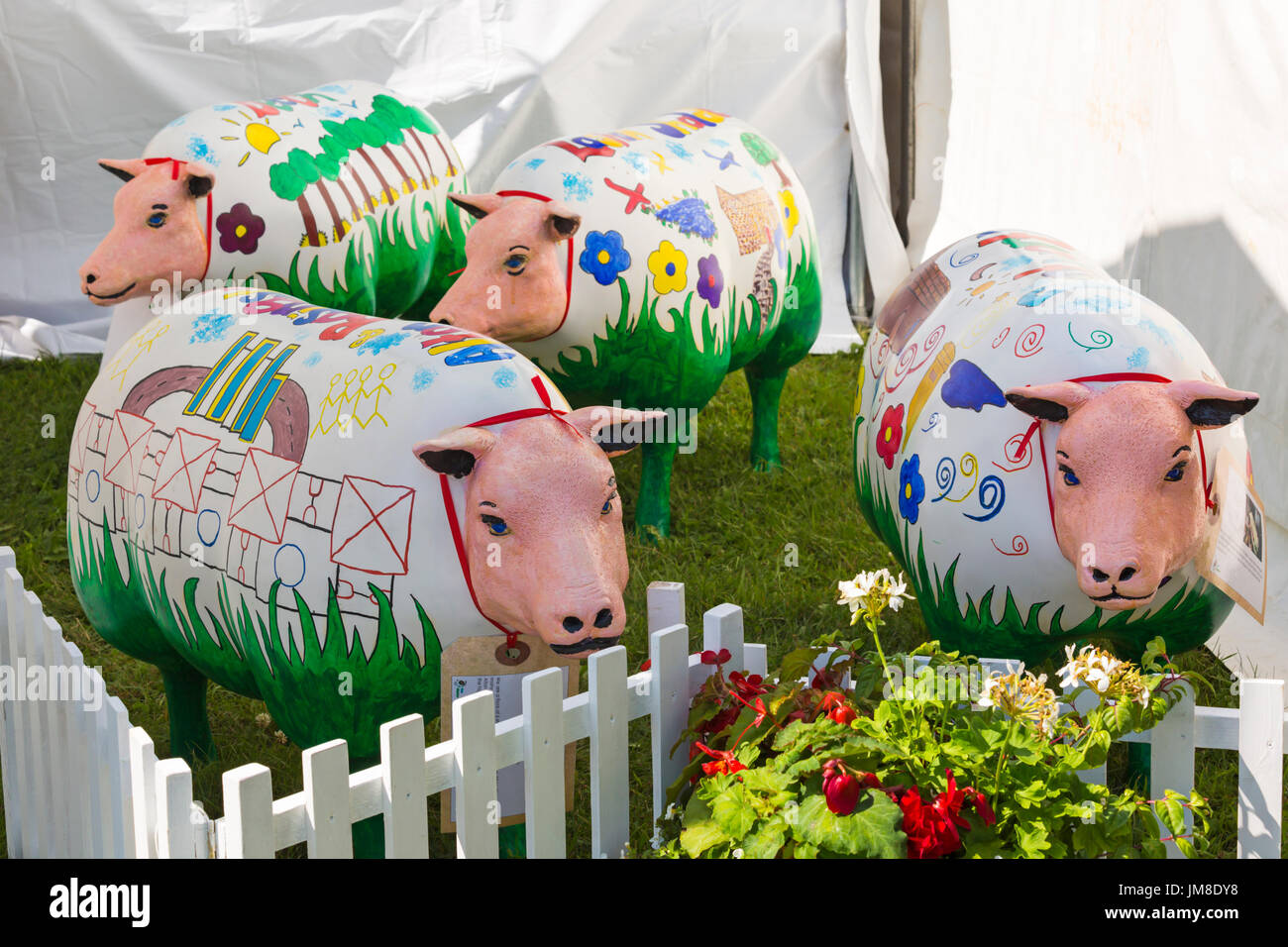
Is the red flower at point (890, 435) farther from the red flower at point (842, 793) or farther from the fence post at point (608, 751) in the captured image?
the red flower at point (842, 793)

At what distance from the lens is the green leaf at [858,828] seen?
2.04 metres

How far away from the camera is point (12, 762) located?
10.4 feet

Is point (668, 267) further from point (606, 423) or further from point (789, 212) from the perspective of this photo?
point (606, 423)

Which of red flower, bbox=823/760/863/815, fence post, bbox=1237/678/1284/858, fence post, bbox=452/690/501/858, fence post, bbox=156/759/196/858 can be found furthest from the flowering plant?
fence post, bbox=156/759/196/858

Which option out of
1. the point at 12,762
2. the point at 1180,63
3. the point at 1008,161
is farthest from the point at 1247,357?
the point at 12,762

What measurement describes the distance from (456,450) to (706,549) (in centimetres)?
292

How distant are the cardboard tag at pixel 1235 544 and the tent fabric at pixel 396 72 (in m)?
5.33

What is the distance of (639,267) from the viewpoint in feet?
16.0

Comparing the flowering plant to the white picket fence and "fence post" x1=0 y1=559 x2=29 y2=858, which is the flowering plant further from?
"fence post" x1=0 y1=559 x2=29 y2=858

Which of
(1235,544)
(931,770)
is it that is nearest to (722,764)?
(931,770)

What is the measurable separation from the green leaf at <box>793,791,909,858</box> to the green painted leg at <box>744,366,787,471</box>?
4.18 meters

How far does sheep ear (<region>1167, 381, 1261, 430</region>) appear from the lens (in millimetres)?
2838
